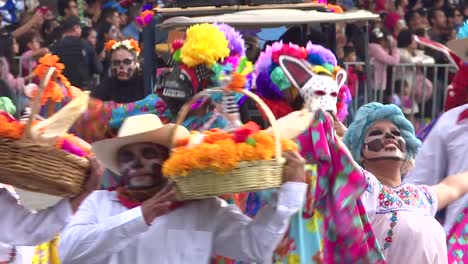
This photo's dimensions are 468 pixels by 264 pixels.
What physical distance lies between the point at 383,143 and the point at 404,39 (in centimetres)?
904

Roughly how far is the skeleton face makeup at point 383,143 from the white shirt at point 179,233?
1603 millimetres

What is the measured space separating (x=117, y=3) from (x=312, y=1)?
5684mm

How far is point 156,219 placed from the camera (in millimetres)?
5461

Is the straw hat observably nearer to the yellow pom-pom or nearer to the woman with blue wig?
the woman with blue wig

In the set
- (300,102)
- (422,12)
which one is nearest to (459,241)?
(300,102)

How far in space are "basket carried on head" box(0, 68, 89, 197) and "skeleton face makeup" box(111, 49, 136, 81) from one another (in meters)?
5.76

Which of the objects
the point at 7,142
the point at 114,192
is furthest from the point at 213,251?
the point at 7,142

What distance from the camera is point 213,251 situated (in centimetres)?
558

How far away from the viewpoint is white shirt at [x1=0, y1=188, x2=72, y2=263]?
547 centimetres

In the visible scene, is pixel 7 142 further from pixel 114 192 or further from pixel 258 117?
pixel 258 117

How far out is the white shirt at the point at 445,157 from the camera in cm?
762

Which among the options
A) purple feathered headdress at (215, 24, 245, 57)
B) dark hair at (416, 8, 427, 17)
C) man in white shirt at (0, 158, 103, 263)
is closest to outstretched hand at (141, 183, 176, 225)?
man in white shirt at (0, 158, 103, 263)

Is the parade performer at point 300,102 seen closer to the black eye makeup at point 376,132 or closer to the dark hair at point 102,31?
the black eye makeup at point 376,132

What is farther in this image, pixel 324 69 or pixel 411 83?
pixel 411 83
